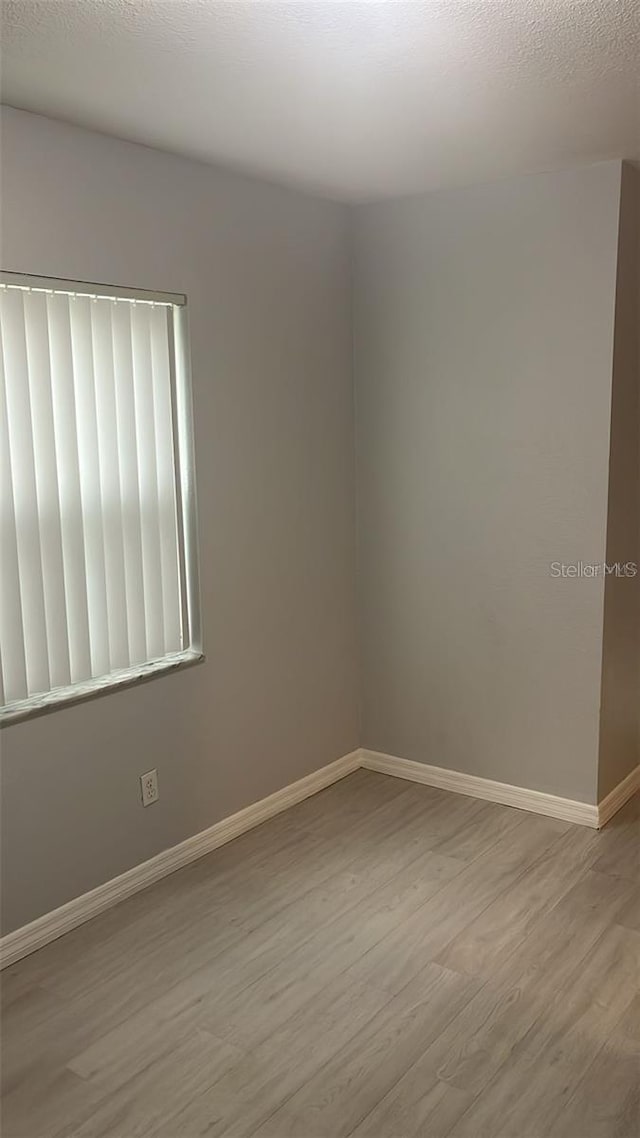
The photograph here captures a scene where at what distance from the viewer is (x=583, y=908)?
9.66 ft

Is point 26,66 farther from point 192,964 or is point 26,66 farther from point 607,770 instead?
point 607,770

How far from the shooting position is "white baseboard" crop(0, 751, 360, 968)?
2756mm

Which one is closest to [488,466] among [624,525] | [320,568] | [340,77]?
[624,525]

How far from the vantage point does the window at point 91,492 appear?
8.63 feet

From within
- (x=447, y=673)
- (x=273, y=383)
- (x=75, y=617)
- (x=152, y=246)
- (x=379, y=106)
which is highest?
(x=379, y=106)

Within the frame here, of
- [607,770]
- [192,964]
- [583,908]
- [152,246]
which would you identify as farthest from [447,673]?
[152,246]

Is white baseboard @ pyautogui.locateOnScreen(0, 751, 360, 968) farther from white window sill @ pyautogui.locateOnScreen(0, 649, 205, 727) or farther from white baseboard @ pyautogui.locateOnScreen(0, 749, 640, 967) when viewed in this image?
white window sill @ pyautogui.locateOnScreen(0, 649, 205, 727)

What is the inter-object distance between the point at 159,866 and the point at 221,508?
1231 mm

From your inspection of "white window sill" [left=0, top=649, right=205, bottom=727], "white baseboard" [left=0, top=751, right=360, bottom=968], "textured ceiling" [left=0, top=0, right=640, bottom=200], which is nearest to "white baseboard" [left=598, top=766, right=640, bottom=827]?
"white baseboard" [left=0, top=751, right=360, bottom=968]

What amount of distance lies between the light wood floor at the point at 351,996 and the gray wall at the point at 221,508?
300 millimetres

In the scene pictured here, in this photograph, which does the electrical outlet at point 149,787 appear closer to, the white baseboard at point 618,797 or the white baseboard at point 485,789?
the white baseboard at point 485,789

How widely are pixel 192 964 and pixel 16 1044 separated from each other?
516 millimetres

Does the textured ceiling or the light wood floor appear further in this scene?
the light wood floor

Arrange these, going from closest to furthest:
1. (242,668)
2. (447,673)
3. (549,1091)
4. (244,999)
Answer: (549,1091)
(244,999)
(242,668)
(447,673)
